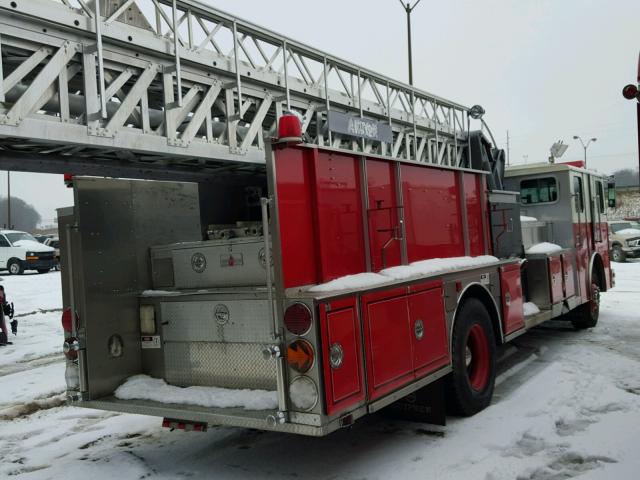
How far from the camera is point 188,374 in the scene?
451cm

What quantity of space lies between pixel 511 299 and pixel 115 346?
3.78 meters

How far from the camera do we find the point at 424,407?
474 cm

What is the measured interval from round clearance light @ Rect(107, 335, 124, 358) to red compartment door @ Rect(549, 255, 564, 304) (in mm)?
4937

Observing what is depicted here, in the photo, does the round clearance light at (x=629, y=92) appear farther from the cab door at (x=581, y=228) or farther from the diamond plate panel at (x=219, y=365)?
the cab door at (x=581, y=228)

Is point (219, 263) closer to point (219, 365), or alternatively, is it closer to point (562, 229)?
point (219, 365)

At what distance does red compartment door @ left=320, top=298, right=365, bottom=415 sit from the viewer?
343 centimetres

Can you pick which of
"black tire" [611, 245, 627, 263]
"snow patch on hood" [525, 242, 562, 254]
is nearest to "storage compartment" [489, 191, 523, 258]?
"snow patch on hood" [525, 242, 562, 254]

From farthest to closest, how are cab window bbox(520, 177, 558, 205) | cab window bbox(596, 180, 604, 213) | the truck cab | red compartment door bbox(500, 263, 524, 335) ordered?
1. cab window bbox(596, 180, 604, 213)
2. cab window bbox(520, 177, 558, 205)
3. the truck cab
4. red compartment door bbox(500, 263, 524, 335)

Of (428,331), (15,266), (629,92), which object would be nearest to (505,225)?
(629,92)

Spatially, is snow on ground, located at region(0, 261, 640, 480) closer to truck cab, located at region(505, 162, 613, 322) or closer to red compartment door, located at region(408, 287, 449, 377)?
red compartment door, located at region(408, 287, 449, 377)

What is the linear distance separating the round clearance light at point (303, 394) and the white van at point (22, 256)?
78.1 feet

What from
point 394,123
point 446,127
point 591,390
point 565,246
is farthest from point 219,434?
point 446,127

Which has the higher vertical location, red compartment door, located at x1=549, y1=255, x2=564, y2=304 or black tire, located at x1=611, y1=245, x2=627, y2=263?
red compartment door, located at x1=549, y1=255, x2=564, y2=304

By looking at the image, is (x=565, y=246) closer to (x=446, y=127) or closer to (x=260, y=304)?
(x=446, y=127)
